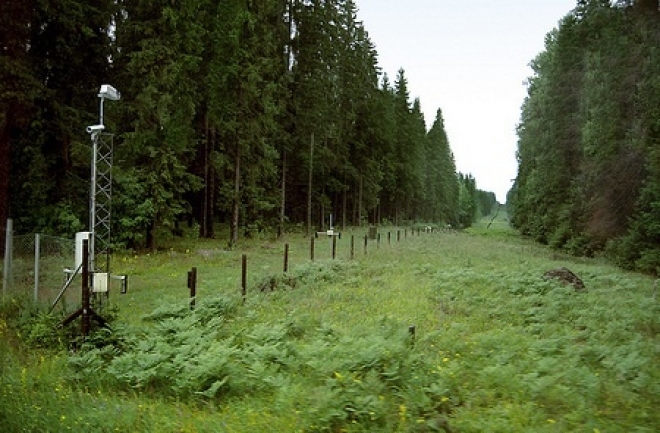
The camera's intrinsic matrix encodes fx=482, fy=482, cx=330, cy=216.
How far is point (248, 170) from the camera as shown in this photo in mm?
26516

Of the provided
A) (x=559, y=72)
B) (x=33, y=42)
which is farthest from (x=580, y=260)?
(x=33, y=42)

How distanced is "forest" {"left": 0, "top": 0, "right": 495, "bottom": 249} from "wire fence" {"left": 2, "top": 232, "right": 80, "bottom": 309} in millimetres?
7030

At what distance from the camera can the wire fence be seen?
10438 millimetres

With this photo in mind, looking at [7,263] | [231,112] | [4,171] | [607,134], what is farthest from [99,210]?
[607,134]

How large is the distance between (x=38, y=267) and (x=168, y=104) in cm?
1155

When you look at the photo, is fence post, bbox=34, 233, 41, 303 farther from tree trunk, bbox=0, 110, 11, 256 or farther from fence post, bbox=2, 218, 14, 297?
tree trunk, bbox=0, 110, 11, 256

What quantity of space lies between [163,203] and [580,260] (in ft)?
66.2

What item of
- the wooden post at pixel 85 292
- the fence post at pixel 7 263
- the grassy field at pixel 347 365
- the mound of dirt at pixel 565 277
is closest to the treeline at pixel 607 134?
the mound of dirt at pixel 565 277

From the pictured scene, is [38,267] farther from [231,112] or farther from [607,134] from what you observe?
[607,134]

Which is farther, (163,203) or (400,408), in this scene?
(163,203)

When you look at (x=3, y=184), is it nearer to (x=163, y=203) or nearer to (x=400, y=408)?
(x=163, y=203)

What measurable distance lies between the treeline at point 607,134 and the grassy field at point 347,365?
376 inches

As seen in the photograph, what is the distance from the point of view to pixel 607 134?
2205 centimetres

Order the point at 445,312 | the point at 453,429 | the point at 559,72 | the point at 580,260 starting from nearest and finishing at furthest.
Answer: the point at 453,429 → the point at 445,312 → the point at 580,260 → the point at 559,72
